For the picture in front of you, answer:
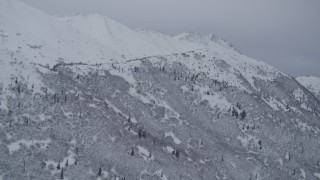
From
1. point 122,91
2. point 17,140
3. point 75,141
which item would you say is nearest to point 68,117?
point 75,141

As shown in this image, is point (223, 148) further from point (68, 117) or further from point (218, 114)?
point (68, 117)

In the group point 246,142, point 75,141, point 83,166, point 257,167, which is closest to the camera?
point 83,166

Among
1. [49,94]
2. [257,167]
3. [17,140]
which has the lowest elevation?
[257,167]

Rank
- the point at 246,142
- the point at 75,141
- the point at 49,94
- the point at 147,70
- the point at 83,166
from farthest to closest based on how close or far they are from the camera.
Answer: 1. the point at 147,70
2. the point at 246,142
3. the point at 49,94
4. the point at 75,141
5. the point at 83,166

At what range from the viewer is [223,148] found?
151375mm

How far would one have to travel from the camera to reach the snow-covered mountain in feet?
375

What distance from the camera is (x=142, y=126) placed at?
470 ft

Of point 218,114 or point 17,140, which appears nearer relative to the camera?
point 17,140

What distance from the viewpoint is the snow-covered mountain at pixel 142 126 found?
375 ft

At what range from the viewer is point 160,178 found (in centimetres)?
12219

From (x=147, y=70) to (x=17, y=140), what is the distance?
82.0 m

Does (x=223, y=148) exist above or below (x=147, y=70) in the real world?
below

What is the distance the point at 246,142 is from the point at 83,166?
239 ft

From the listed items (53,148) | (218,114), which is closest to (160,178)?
(53,148)
